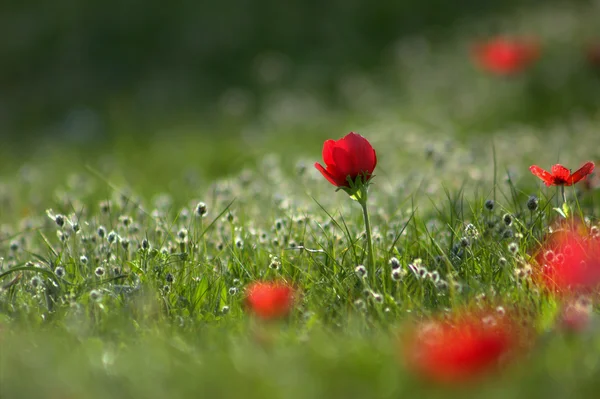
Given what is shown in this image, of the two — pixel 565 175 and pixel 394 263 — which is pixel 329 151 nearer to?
pixel 394 263

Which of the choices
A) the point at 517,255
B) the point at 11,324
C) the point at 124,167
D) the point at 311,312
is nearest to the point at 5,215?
the point at 124,167

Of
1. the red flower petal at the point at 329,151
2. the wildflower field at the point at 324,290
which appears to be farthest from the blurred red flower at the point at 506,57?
the red flower petal at the point at 329,151

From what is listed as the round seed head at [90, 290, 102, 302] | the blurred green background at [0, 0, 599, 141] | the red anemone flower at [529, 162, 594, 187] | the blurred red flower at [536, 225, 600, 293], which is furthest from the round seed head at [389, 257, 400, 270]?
the blurred green background at [0, 0, 599, 141]

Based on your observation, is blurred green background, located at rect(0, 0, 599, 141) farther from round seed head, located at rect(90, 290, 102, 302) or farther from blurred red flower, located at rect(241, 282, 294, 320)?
blurred red flower, located at rect(241, 282, 294, 320)

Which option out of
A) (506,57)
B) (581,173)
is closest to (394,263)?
(581,173)

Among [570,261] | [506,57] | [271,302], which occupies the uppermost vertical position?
[506,57]

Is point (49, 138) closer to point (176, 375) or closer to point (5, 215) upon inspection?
point (5, 215)
